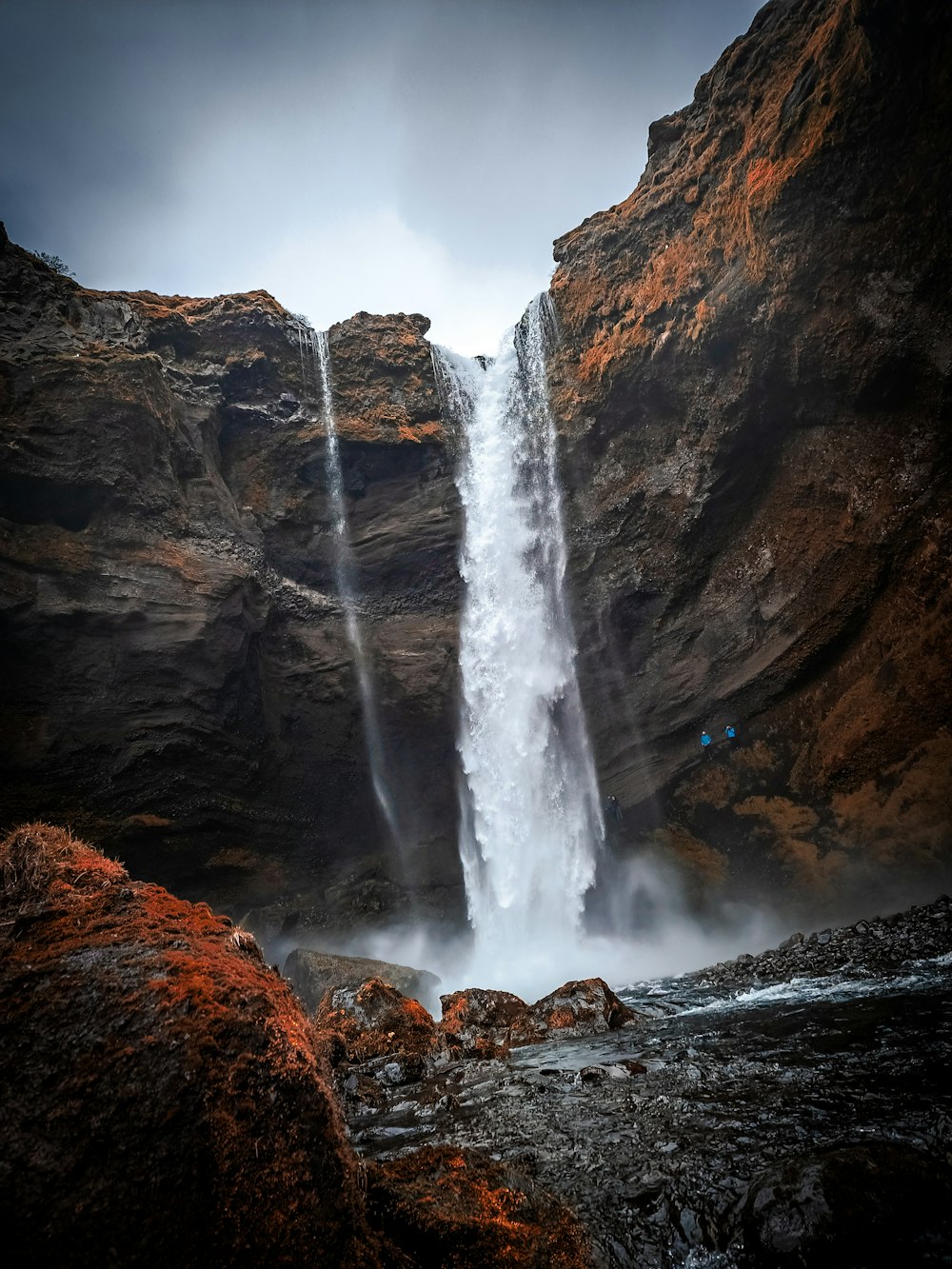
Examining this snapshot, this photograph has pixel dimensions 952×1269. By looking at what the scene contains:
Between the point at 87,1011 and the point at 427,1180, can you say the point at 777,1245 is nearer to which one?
the point at 427,1180

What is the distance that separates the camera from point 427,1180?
11.9 feet

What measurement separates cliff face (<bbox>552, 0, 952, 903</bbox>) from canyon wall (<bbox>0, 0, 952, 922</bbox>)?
0.08m

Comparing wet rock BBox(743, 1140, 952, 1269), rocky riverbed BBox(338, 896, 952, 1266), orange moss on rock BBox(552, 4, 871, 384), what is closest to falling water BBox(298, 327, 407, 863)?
orange moss on rock BBox(552, 4, 871, 384)

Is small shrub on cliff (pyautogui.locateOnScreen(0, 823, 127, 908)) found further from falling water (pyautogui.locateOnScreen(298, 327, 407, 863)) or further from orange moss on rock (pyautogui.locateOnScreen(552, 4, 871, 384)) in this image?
orange moss on rock (pyautogui.locateOnScreen(552, 4, 871, 384))

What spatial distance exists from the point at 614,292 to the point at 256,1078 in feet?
72.7

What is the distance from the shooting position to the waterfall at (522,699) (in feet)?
64.3

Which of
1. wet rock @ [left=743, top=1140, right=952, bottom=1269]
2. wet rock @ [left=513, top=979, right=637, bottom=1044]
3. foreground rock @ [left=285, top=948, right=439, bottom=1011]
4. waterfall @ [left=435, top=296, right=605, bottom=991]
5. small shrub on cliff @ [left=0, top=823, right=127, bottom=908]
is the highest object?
waterfall @ [left=435, top=296, right=605, bottom=991]

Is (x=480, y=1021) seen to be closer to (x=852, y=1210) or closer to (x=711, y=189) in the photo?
(x=852, y=1210)

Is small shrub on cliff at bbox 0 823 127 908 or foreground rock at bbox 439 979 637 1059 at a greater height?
small shrub on cliff at bbox 0 823 127 908

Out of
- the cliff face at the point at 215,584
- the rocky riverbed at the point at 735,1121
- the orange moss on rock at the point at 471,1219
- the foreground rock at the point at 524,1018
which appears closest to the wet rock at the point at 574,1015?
the foreground rock at the point at 524,1018

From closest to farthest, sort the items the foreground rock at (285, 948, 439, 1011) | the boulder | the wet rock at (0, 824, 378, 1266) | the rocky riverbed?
the wet rock at (0, 824, 378, 1266)
the rocky riverbed
the boulder
the foreground rock at (285, 948, 439, 1011)

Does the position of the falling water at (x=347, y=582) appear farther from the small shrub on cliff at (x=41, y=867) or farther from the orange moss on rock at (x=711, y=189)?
the small shrub on cliff at (x=41, y=867)

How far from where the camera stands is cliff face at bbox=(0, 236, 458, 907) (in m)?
16.6

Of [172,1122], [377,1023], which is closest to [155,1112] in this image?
[172,1122]
